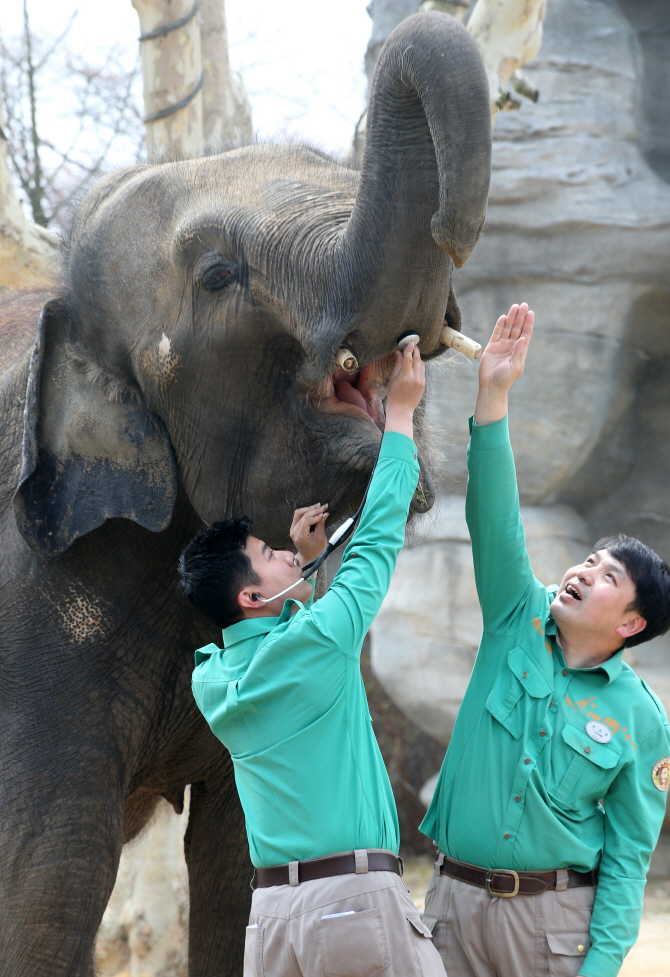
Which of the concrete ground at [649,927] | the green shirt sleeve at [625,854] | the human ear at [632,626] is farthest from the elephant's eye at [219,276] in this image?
the concrete ground at [649,927]

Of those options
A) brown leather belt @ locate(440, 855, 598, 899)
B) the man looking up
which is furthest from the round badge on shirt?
the man looking up

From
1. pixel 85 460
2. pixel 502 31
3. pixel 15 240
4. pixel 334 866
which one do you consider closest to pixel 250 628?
pixel 334 866

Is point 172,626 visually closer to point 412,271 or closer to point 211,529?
point 211,529

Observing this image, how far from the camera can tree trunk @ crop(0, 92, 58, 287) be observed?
4.48m

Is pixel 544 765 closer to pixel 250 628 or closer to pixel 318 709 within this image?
pixel 318 709

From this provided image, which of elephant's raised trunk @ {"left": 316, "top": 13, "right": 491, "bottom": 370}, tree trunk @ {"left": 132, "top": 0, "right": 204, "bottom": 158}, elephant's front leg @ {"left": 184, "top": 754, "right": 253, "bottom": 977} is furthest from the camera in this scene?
tree trunk @ {"left": 132, "top": 0, "right": 204, "bottom": 158}

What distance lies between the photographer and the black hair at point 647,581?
1932mm

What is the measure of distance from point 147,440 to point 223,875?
1.15m

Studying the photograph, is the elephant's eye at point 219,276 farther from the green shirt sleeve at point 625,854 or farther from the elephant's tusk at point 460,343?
the green shirt sleeve at point 625,854

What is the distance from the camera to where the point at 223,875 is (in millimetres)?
2549

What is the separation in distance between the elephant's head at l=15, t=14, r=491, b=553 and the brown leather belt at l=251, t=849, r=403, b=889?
59 centimetres

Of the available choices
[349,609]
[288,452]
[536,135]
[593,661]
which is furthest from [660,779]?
[536,135]

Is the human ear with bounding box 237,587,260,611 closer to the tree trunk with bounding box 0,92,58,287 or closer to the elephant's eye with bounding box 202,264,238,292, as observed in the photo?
the elephant's eye with bounding box 202,264,238,292

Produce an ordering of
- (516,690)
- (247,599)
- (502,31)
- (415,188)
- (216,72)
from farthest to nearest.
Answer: (216,72), (502,31), (516,690), (247,599), (415,188)
